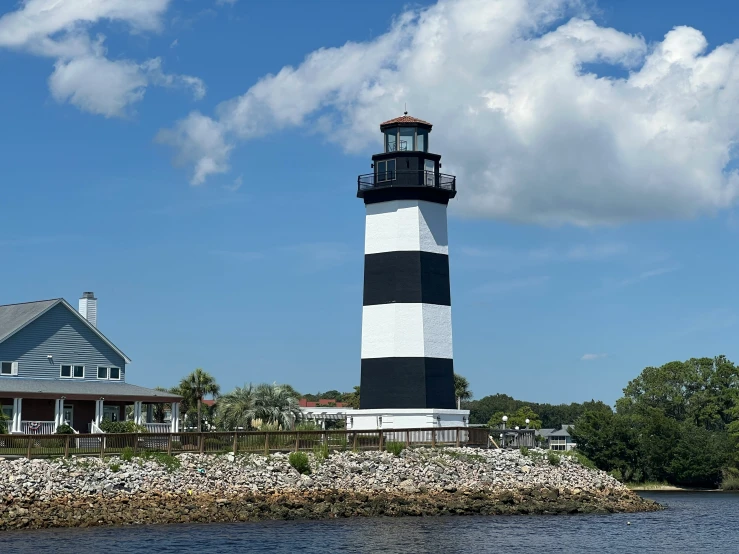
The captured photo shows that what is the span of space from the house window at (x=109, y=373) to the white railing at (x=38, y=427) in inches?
220

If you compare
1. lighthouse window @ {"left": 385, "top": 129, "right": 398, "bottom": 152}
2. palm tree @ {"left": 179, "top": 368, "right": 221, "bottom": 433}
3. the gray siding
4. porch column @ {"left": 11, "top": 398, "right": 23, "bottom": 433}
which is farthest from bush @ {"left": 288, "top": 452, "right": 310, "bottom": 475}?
palm tree @ {"left": 179, "top": 368, "right": 221, "bottom": 433}

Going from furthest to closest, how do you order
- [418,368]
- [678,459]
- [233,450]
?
[678,459]
[418,368]
[233,450]

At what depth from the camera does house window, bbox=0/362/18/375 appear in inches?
1793

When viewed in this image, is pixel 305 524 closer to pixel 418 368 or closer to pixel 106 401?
pixel 418 368

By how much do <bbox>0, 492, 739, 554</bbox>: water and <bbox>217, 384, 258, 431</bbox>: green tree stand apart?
16517 mm

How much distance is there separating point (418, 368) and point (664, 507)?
523 inches

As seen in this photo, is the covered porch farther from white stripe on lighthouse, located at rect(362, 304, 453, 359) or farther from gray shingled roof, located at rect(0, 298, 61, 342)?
white stripe on lighthouse, located at rect(362, 304, 453, 359)

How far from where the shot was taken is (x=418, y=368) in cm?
4328

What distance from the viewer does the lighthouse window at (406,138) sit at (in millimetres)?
45156

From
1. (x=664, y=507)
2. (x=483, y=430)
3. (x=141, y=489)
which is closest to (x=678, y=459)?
(x=664, y=507)

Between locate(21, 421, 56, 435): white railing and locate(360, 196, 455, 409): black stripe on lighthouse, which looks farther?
locate(360, 196, 455, 409): black stripe on lighthouse

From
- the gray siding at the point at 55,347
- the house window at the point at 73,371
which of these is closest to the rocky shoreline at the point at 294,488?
the gray siding at the point at 55,347

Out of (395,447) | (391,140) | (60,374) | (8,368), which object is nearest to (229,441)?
(395,447)

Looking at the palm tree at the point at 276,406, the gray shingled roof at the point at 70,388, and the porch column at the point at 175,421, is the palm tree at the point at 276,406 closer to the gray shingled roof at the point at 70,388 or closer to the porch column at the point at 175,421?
the porch column at the point at 175,421
